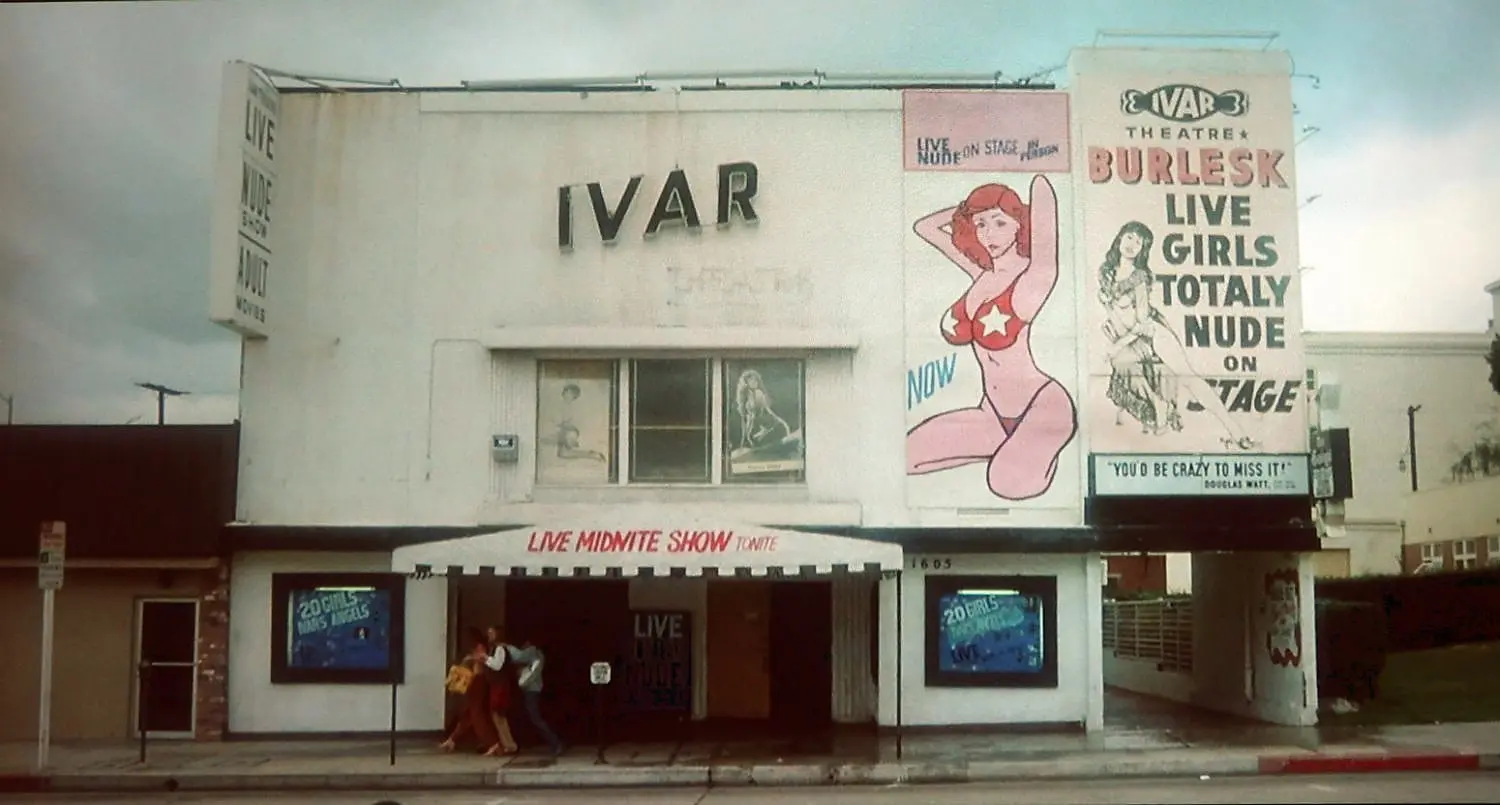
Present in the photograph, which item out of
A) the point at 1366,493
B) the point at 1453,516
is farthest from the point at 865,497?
the point at 1366,493

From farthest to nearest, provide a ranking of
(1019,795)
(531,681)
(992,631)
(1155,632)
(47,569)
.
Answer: (1155,632) < (992,631) < (531,681) < (47,569) < (1019,795)

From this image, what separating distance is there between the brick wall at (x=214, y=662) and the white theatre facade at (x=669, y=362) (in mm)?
161

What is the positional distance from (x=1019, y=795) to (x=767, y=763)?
3.37 m

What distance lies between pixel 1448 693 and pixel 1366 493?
18.8 metres

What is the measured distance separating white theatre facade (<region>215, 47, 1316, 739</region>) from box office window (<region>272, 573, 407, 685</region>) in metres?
0.04

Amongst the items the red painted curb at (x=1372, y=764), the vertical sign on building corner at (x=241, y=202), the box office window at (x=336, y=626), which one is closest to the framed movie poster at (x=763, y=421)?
the box office window at (x=336, y=626)

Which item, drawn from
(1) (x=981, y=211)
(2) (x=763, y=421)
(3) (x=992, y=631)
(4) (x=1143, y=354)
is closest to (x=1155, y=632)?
(3) (x=992, y=631)

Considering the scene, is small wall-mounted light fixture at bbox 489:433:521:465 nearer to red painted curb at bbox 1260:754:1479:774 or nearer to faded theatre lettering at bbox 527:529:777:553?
faded theatre lettering at bbox 527:529:777:553

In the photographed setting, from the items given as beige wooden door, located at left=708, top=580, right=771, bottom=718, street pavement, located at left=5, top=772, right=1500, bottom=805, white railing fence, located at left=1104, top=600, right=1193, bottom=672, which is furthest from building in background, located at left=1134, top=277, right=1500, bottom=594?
street pavement, located at left=5, top=772, right=1500, bottom=805

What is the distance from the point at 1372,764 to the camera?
15633 mm

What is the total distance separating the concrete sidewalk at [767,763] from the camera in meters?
15.6

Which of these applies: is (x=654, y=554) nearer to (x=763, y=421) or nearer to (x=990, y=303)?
(x=763, y=421)

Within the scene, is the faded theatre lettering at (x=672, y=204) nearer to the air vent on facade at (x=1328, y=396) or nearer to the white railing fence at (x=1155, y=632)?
the air vent on facade at (x=1328, y=396)

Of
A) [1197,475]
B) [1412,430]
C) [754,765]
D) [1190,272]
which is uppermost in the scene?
[1190,272]
